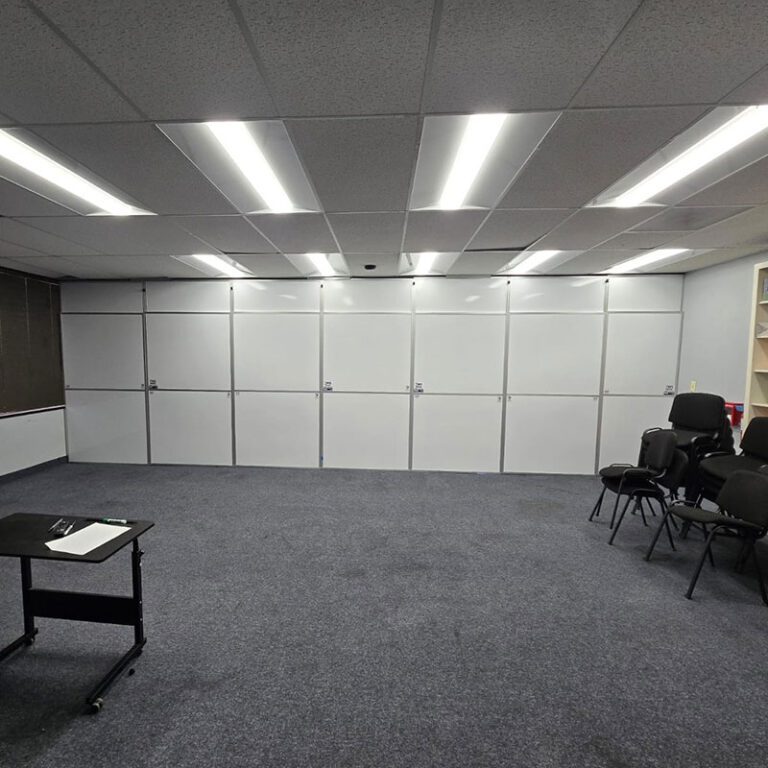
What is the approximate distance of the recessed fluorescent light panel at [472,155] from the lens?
1698 mm

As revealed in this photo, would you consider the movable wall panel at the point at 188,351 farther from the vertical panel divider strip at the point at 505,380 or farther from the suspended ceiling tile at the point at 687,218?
the suspended ceiling tile at the point at 687,218

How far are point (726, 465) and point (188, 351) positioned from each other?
5887 mm

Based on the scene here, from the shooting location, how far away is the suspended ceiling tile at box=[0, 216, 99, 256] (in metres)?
2.93

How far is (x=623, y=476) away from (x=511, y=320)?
2337 mm

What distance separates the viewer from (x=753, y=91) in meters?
1.47

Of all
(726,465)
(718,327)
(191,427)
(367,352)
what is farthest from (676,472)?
(191,427)

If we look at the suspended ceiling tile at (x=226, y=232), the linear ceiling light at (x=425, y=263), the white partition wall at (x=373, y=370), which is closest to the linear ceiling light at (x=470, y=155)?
the linear ceiling light at (x=425, y=263)

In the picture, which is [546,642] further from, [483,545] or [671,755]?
[483,545]

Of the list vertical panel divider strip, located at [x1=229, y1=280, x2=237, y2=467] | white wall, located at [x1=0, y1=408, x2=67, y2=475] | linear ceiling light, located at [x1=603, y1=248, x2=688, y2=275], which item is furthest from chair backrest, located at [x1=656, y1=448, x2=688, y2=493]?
white wall, located at [x1=0, y1=408, x2=67, y2=475]

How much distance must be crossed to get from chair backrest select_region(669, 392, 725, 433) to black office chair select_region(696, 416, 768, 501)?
291mm

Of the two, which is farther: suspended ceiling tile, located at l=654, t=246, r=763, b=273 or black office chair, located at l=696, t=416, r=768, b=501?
suspended ceiling tile, located at l=654, t=246, r=763, b=273

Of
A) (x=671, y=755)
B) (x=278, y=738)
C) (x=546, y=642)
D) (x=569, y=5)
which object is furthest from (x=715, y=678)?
(x=569, y=5)

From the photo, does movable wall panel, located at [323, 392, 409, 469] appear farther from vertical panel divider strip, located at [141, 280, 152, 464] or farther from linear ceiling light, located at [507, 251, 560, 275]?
vertical panel divider strip, located at [141, 280, 152, 464]

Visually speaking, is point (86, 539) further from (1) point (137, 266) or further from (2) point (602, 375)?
(2) point (602, 375)
